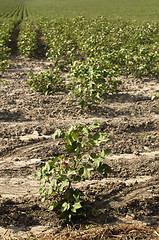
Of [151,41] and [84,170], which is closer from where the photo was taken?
[84,170]

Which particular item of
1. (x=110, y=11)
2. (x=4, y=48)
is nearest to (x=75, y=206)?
(x=4, y=48)

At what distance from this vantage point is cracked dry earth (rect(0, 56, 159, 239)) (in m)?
2.58

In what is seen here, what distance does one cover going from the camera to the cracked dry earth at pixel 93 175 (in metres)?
2.58

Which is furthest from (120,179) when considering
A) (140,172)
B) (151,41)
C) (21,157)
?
(151,41)

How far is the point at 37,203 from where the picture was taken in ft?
9.25

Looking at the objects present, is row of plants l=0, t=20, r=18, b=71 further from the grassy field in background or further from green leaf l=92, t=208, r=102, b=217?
the grassy field in background

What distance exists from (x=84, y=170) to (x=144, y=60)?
220 inches

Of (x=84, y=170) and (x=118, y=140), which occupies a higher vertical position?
(x=84, y=170)

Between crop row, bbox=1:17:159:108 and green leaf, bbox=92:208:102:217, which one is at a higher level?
crop row, bbox=1:17:159:108

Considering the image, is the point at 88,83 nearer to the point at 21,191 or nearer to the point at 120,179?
the point at 120,179

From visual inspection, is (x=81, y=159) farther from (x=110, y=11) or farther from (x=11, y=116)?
(x=110, y=11)

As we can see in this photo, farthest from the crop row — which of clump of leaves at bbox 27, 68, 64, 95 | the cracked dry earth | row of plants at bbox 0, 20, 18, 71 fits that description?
row of plants at bbox 0, 20, 18, 71

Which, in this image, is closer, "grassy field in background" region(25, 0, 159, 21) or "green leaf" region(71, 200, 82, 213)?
"green leaf" region(71, 200, 82, 213)

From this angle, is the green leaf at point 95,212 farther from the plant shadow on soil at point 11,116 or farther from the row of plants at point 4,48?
the row of plants at point 4,48
